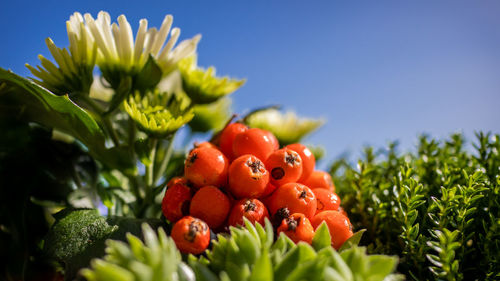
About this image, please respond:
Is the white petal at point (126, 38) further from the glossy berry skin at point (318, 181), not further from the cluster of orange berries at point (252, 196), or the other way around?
the glossy berry skin at point (318, 181)

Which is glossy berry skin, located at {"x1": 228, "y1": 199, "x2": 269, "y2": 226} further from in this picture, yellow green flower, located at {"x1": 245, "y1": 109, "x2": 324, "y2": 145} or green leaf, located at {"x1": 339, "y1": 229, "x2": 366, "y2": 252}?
yellow green flower, located at {"x1": 245, "y1": 109, "x2": 324, "y2": 145}

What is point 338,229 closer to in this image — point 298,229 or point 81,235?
point 298,229

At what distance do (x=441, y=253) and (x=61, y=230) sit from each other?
20.5 inches

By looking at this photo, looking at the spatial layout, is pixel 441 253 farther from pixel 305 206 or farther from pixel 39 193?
pixel 39 193

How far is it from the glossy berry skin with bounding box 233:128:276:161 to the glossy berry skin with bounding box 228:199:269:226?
85 mm

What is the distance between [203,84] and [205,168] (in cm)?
27

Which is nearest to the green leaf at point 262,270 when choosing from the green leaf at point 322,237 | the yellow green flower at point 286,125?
the green leaf at point 322,237

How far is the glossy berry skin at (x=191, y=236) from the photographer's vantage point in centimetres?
43

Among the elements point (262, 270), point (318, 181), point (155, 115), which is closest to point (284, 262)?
point (262, 270)

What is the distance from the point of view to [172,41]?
68 centimetres

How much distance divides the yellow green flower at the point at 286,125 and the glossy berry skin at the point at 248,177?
0.46 m

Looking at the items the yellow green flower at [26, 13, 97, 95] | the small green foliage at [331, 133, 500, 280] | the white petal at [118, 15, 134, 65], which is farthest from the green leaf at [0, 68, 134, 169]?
the small green foliage at [331, 133, 500, 280]

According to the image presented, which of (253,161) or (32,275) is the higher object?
(253,161)

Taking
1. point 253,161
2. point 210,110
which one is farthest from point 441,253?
point 210,110
